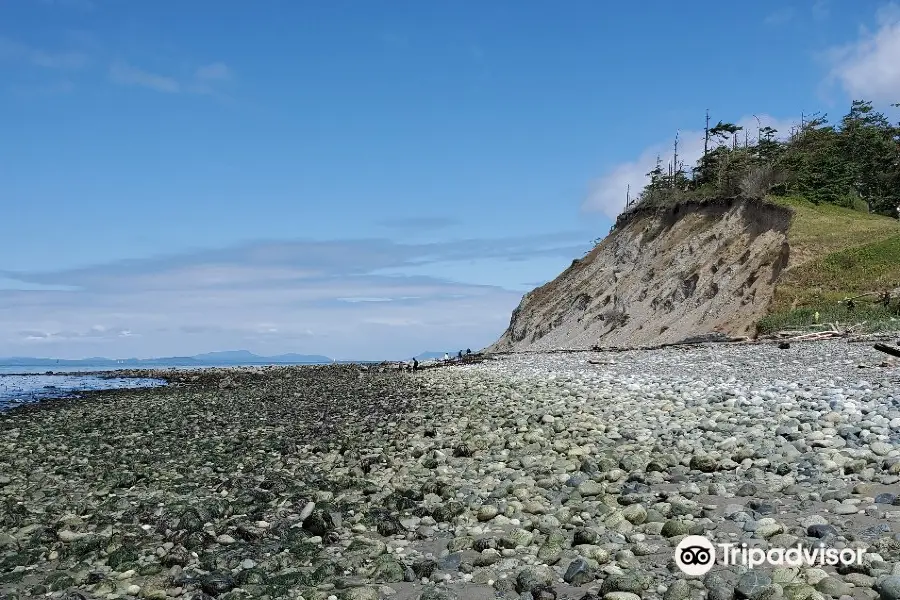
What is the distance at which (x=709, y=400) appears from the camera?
40.7 feet

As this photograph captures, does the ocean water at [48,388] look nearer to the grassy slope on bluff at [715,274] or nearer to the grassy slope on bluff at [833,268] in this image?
the grassy slope on bluff at [715,274]

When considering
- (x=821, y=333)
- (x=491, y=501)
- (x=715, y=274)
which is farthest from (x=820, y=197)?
(x=491, y=501)

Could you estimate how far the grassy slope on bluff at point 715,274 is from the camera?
111 feet

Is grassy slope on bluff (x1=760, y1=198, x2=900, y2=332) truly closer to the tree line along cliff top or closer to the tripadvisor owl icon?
the tree line along cliff top

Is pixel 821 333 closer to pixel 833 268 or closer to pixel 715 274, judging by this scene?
pixel 833 268

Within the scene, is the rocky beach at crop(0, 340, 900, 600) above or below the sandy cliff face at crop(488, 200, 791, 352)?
below

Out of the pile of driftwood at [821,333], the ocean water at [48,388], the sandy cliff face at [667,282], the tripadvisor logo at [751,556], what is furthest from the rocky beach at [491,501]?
the sandy cliff face at [667,282]

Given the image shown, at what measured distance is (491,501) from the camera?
24.8 ft

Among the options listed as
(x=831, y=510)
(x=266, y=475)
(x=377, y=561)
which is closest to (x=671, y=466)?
(x=831, y=510)

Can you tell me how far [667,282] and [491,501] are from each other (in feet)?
138

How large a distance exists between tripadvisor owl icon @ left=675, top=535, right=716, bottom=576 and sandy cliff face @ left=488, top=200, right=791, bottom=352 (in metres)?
30.8

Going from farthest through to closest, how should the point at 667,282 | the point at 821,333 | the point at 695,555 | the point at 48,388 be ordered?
the point at 667,282, the point at 48,388, the point at 821,333, the point at 695,555

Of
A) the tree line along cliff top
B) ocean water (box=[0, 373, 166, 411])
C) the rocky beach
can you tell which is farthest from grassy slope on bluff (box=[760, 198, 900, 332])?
ocean water (box=[0, 373, 166, 411])

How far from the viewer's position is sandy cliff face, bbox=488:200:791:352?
39000 mm
